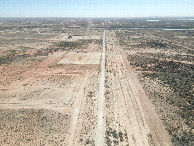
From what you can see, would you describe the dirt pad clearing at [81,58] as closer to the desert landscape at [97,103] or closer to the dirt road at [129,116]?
the desert landscape at [97,103]

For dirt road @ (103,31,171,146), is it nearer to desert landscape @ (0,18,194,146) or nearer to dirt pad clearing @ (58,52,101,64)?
desert landscape @ (0,18,194,146)

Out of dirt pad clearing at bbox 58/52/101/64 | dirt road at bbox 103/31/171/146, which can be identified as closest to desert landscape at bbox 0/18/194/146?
dirt road at bbox 103/31/171/146

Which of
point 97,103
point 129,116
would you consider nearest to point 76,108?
point 97,103

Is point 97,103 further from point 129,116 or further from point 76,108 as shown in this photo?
point 129,116

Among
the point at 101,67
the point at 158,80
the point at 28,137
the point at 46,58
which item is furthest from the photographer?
the point at 46,58

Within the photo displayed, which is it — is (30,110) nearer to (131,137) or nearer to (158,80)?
(131,137)

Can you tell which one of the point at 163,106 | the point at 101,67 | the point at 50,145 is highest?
the point at 101,67

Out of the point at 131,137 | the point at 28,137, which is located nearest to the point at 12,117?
the point at 28,137

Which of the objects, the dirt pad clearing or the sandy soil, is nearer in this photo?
the sandy soil
